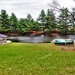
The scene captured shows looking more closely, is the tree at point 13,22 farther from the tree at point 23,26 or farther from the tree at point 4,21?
the tree at point 4,21

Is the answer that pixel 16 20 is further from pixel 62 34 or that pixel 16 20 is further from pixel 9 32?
pixel 62 34

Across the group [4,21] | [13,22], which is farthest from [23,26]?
[4,21]

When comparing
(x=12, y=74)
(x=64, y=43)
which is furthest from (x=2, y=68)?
(x=64, y=43)

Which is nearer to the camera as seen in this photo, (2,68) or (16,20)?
(2,68)

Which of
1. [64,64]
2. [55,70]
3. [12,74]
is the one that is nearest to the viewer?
[12,74]

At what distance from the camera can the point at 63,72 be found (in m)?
17.7

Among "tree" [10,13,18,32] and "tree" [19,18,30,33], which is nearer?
"tree" [10,13,18,32]

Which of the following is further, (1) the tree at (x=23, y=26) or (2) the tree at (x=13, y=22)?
(1) the tree at (x=23, y=26)

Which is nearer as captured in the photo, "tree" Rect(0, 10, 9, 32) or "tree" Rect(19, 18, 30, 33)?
"tree" Rect(0, 10, 9, 32)

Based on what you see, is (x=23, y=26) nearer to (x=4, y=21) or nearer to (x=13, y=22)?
(x=13, y=22)

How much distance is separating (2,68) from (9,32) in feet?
298

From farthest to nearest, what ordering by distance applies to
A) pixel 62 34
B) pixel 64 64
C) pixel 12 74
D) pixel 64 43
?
1. pixel 62 34
2. pixel 64 43
3. pixel 64 64
4. pixel 12 74

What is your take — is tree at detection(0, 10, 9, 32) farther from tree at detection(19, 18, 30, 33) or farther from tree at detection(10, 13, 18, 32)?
tree at detection(19, 18, 30, 33)

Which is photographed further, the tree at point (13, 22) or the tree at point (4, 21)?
the tree at point (13, 22)
